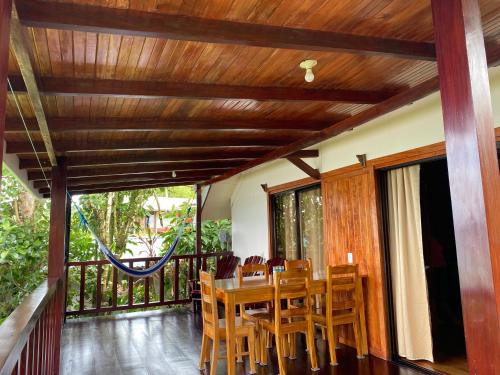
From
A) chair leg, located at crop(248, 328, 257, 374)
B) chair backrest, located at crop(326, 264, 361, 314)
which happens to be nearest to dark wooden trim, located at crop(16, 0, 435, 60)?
chair backrest, located at crop(326, 264, 361, 314)

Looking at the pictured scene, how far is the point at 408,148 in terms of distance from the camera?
3.54 metres

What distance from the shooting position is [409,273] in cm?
364

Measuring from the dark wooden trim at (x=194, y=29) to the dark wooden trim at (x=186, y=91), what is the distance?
0.77m

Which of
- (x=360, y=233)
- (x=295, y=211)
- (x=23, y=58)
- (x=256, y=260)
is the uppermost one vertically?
(x=23, y=58)

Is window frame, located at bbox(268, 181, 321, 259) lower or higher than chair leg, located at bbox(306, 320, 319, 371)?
higher

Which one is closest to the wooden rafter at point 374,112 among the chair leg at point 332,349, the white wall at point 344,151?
the white wall at point 344,151

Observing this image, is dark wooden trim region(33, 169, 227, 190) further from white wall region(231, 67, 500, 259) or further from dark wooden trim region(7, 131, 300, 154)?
dark wooden trim region(7, 131, 300, 154)

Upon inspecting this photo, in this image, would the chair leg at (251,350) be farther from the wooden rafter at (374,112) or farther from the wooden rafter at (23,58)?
the wooden rafter at (23,58)

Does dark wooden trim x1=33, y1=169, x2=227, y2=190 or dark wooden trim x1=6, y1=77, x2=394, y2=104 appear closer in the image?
→ dark wooden trim x1=6, y1=77, x2=394, y2=104

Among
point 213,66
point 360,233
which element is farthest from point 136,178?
point 213,66

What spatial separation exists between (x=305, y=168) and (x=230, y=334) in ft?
7.47

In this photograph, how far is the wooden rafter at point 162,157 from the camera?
14.4ft

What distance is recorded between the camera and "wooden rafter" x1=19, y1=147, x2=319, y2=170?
14.4ft

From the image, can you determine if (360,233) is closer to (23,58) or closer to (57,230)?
(57,230)
